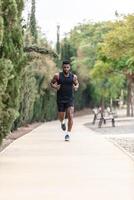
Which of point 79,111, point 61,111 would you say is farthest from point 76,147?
point 79,111

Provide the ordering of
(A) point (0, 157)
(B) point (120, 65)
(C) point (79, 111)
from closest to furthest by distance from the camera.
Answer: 1. (A) point (0, 157)
2. (B) point (120, 65)
3. (C) point (79, 111)

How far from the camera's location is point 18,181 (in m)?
10.3

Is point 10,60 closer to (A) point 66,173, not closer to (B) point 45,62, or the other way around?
(A) point 66,173

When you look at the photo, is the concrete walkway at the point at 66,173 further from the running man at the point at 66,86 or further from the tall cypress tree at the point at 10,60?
the running man at the point at 66,86

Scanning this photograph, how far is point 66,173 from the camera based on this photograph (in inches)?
442

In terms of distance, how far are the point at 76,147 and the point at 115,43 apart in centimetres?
674

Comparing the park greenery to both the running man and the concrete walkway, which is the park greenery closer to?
the running man

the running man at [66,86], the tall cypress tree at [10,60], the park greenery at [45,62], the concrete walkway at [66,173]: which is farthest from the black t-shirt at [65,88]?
the tall cypress tree at [10,60]

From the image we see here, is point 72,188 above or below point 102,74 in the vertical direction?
below

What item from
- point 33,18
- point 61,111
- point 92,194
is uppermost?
point 33,18

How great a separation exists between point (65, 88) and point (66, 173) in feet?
22.2

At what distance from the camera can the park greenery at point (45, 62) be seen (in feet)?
46.5

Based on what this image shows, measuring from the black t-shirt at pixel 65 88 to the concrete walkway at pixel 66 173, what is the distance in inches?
77.0

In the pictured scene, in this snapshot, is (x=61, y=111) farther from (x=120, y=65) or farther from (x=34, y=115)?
(x=34, y=115)
